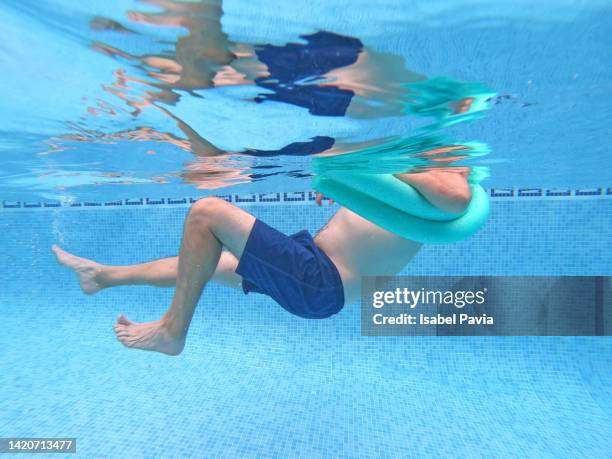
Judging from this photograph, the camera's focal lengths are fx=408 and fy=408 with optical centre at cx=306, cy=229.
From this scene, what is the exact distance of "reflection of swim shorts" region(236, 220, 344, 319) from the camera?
3.38 m

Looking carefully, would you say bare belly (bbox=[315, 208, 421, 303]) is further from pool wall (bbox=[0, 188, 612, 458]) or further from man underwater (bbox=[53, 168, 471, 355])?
pool wall (bbox=[0, 188, 612, 458])

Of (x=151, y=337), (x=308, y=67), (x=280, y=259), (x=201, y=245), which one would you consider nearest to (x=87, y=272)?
(x=151, y=337)

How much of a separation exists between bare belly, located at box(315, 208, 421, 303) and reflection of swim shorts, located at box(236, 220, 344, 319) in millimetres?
123

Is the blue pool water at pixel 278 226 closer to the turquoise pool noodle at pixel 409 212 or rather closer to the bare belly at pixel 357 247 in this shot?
the turquoise pool noodle at pixel 409 212

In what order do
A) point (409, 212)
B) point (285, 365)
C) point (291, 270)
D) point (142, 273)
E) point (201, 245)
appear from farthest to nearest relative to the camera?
point (285, 365)
point (142, 273)
point (291, 270)
point (201, 245)
point (409, 212)

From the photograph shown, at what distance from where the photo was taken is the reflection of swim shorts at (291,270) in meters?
3.38

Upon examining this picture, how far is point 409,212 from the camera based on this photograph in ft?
10.2

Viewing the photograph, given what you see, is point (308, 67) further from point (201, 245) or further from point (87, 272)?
point (87, 272)

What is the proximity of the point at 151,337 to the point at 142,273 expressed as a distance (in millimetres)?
851

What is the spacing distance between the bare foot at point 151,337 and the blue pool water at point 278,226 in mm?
1779

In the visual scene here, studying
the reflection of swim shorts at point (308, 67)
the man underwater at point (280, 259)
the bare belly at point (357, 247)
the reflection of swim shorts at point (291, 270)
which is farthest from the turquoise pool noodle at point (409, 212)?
the reflection of swim shorts at point (308, 67)

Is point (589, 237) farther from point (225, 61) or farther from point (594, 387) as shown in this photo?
point (225, 61)

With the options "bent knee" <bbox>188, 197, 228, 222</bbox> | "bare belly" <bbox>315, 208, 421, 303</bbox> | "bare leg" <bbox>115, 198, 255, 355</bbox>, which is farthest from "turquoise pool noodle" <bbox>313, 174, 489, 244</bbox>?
"bent knee" <bbox>188, 197, 228, 222</bbox>

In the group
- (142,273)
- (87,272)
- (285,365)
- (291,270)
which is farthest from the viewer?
(285,365)
